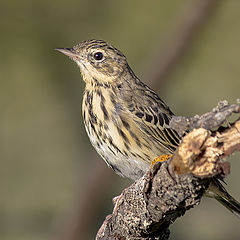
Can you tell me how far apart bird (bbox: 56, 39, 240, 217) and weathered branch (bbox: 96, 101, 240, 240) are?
1.45 metres

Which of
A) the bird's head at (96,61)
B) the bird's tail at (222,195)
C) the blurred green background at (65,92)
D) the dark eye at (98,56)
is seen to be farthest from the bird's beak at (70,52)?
the blurred green background at (65,92)

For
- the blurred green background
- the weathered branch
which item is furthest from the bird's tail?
the blurred green background

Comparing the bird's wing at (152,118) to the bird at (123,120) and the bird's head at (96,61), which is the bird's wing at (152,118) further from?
the bird's head at (96,61)

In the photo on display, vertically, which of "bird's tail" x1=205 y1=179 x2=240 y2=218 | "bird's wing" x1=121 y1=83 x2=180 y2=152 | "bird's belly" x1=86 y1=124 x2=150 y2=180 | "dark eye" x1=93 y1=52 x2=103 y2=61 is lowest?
"bird's belly" x1=86 y1=124 x2=150 y2=180

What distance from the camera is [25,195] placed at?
1047 centimetres

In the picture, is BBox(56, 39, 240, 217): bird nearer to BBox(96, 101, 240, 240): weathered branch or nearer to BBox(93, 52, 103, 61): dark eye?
BBox(93, 52, 103, 61): dark eye

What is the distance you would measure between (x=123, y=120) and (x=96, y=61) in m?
0.93

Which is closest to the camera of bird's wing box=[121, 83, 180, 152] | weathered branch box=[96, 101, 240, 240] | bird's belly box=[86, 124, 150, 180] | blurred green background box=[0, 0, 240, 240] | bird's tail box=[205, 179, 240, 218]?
weathered branch box=[96, 101, 240, 240]

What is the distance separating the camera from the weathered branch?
10.8 ft

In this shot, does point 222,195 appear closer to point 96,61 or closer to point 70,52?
point 96,61

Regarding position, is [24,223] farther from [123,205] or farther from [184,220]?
[123,205]

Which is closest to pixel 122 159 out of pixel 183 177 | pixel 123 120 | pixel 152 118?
pixel 123 120

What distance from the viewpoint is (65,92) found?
1024 centimetres

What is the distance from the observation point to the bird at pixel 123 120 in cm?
568
